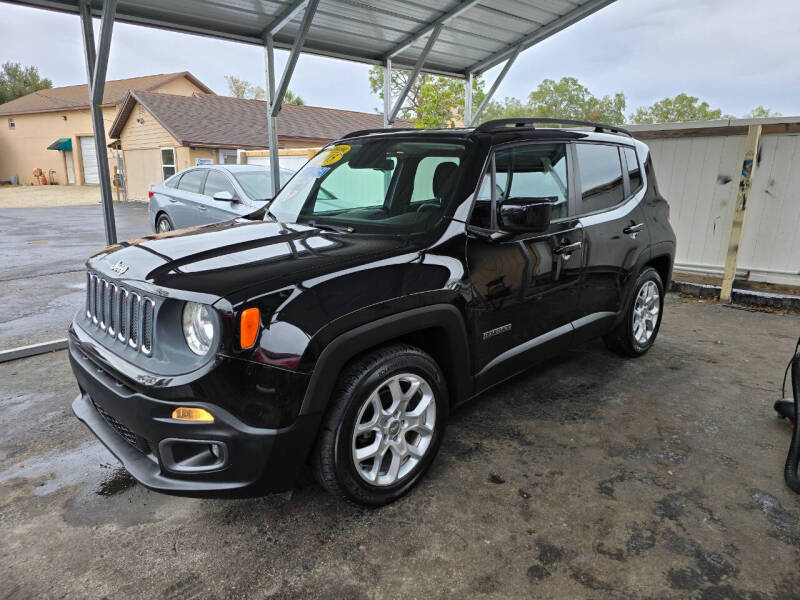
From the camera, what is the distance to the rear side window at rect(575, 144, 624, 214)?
3561mm

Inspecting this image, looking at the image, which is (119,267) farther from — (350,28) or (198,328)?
(350,28)

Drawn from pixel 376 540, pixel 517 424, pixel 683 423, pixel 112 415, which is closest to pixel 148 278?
pixel 112 415

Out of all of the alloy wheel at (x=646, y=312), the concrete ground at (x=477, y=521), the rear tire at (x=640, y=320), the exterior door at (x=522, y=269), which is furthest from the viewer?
the alloy wheel at (x=646, y=312)

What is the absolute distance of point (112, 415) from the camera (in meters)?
2.21

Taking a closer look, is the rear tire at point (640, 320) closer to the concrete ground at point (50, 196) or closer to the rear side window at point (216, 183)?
the rear side window at point (216, 183)

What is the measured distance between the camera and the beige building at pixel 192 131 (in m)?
22.4

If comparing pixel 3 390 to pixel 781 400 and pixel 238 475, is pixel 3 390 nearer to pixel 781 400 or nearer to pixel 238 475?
pixel 238 475

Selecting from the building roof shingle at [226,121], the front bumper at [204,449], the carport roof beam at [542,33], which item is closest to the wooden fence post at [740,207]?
the carport roof beam at [542,33]

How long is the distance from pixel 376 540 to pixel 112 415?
1234mm

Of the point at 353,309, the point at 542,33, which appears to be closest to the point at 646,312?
the point at 353,309

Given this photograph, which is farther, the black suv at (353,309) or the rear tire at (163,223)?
the rear tire at (163,223)

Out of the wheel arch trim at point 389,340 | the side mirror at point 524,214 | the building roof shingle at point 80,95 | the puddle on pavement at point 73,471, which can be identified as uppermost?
the building roof shingle at point 80,95

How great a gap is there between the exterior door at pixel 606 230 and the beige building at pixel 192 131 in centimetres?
1977

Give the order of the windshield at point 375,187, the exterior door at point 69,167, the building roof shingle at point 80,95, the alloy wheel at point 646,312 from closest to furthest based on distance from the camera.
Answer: the windshield at point 375,187 < the alloy wheel at point 646,312 < the building roof shingle at point 80,95 < the exterior door at point 69,167
